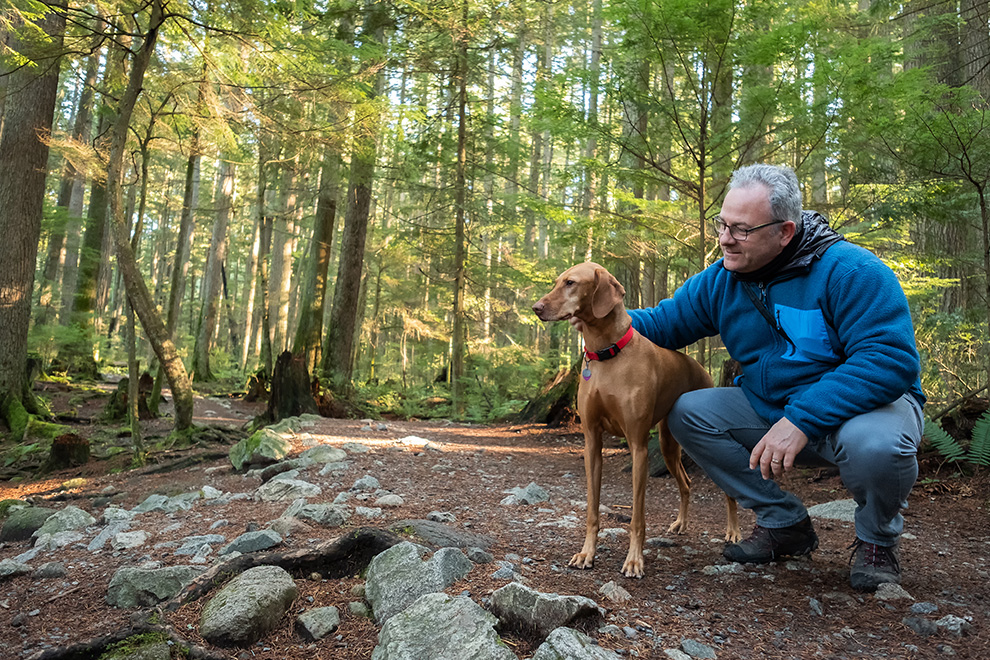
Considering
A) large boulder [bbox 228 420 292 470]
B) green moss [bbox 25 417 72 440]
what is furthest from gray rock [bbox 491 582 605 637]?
green moss [bbox 25 417 72 440]

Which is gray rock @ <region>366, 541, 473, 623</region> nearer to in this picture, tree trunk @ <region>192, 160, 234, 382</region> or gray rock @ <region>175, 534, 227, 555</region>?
gray rock @ <region>175, 534, 227, 555</region>

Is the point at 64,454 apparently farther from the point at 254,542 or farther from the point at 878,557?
the point at 878,557

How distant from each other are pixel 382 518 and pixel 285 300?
65.6 feet

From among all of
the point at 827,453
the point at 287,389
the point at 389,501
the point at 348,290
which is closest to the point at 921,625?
the point at 827,453

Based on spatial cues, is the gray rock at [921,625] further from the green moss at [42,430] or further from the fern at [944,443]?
the green moss at [42,430]

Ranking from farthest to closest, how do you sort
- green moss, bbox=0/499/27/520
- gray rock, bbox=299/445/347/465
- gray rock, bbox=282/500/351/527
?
gray rock, bbox=299/445/347/465
green moss, bbox=0/499/27/520
gray rock, bbox=282/500/351/527

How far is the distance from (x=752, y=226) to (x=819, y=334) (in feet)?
1.80

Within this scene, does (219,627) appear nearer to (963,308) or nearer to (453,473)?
(453,473)

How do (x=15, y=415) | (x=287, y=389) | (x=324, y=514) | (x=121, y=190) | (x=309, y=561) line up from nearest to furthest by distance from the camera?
(x=309, y=561), (x=324, y=514), (x=121, y=190), (x=15, y=415), (x=287, y=389)

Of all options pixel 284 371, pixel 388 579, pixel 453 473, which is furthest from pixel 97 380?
pixel 388 579

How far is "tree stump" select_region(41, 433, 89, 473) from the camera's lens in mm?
7230

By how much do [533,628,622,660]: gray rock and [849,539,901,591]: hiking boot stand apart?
137 cm

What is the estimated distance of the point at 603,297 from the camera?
2.94 m

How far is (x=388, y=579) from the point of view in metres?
2.51
